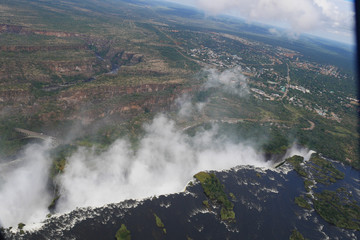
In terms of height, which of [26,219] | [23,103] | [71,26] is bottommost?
[26,219]

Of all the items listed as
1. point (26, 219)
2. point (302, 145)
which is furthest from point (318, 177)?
point (26, 219)

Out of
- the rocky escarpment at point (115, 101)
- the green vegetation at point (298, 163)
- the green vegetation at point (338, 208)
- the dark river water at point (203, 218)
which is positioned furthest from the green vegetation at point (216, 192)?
the rocky escarpment at point (115, 101)

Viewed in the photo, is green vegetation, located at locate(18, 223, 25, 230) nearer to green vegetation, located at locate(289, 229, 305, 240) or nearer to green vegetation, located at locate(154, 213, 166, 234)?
green vegetation, located at locate(154, 213, 166, 234)

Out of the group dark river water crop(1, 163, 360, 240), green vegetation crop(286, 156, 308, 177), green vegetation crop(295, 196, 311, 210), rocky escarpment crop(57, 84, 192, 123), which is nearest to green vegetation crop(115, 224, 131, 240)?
dark river water crop(1, 163, 360, 240)

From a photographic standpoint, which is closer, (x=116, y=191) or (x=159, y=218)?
(x=159, y=218)

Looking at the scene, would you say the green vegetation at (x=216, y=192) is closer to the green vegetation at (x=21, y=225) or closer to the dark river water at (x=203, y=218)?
the dark river water at (x=203, y=218)

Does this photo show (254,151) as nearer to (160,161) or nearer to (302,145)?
(302,145)
